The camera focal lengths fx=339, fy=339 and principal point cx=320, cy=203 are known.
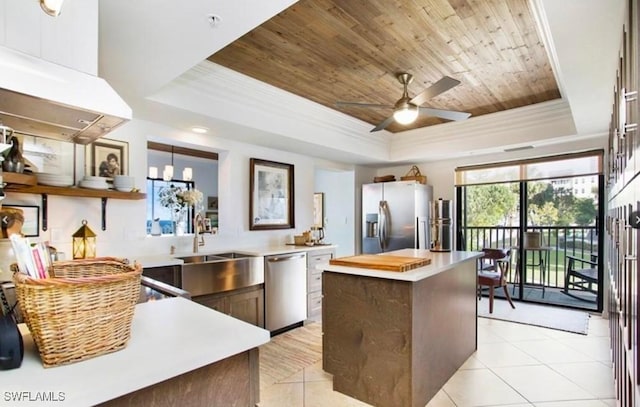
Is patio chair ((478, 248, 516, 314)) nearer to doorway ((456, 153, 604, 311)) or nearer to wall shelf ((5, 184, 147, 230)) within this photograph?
doorway ((456, 153, 604, 311))

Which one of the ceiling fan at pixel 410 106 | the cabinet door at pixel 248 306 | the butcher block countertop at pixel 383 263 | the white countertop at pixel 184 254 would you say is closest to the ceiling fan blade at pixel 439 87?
the ceiling fan at pixel 410 106

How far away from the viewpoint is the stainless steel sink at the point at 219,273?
9.74 ft

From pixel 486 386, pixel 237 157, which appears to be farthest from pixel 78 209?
pixel 486 386

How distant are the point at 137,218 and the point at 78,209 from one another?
1.59 feet

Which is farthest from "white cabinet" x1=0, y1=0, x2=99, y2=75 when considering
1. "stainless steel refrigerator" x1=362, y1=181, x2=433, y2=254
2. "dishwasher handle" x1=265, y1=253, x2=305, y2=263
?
"stainless steel refrigerator" x1=362, y1=181, x2=433, y2=254

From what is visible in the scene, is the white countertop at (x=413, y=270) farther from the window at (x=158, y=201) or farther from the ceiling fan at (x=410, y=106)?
the window at (x=158, y=201)

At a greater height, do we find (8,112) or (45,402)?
(8,112)

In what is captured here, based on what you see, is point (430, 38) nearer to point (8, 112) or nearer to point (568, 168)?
point (8, 112)

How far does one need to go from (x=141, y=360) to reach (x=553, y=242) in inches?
216

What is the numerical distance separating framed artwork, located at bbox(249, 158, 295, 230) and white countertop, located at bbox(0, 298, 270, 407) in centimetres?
304

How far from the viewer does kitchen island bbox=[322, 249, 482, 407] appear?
2.12 m

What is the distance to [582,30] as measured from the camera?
1826 millimetres

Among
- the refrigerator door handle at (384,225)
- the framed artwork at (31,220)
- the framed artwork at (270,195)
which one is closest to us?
the framed artwork at (31,220)

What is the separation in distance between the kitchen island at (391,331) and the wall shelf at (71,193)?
6.17ft
